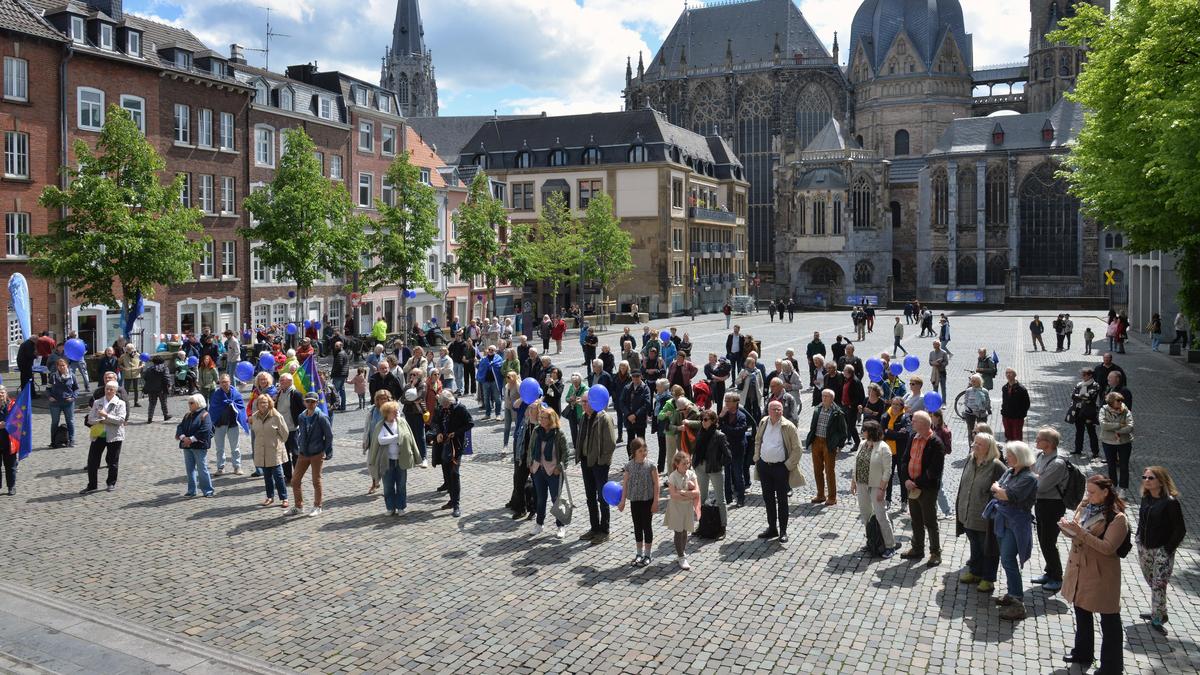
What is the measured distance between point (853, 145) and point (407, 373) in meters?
79.0

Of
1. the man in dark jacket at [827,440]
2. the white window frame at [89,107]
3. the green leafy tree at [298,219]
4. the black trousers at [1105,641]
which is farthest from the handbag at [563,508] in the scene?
the white window frame at [89,107]

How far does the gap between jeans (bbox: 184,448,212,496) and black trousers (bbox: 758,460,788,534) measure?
7.79 meters

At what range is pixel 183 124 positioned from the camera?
38500 mm

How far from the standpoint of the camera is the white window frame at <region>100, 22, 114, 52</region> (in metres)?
35.0

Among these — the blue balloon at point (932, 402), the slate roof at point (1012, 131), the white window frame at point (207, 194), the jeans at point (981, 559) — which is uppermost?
the slate roof at point (1012, 131)

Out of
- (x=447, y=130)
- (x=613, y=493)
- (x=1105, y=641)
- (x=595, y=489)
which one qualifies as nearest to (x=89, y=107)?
(x=595, y=489)

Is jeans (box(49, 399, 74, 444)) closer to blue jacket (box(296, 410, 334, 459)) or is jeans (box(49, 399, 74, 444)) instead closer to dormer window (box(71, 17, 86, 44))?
blue jacket (box(296, 410, 334, 459))

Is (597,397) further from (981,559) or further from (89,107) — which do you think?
(89,107)

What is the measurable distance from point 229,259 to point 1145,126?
1272 inches

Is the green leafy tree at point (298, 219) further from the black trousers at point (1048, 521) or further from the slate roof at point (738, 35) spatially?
the slate roof at point (738, 35)

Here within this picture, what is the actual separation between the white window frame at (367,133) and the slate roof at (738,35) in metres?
58.7

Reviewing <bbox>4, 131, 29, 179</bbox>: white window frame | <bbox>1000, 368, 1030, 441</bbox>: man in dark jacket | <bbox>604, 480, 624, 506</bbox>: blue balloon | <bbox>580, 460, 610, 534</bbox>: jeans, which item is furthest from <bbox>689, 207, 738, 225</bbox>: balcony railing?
<bbox>604, 480, 624, 506</bbox>: blue balloon

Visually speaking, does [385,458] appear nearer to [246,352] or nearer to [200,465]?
[200,465]

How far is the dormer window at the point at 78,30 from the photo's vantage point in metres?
33.9
